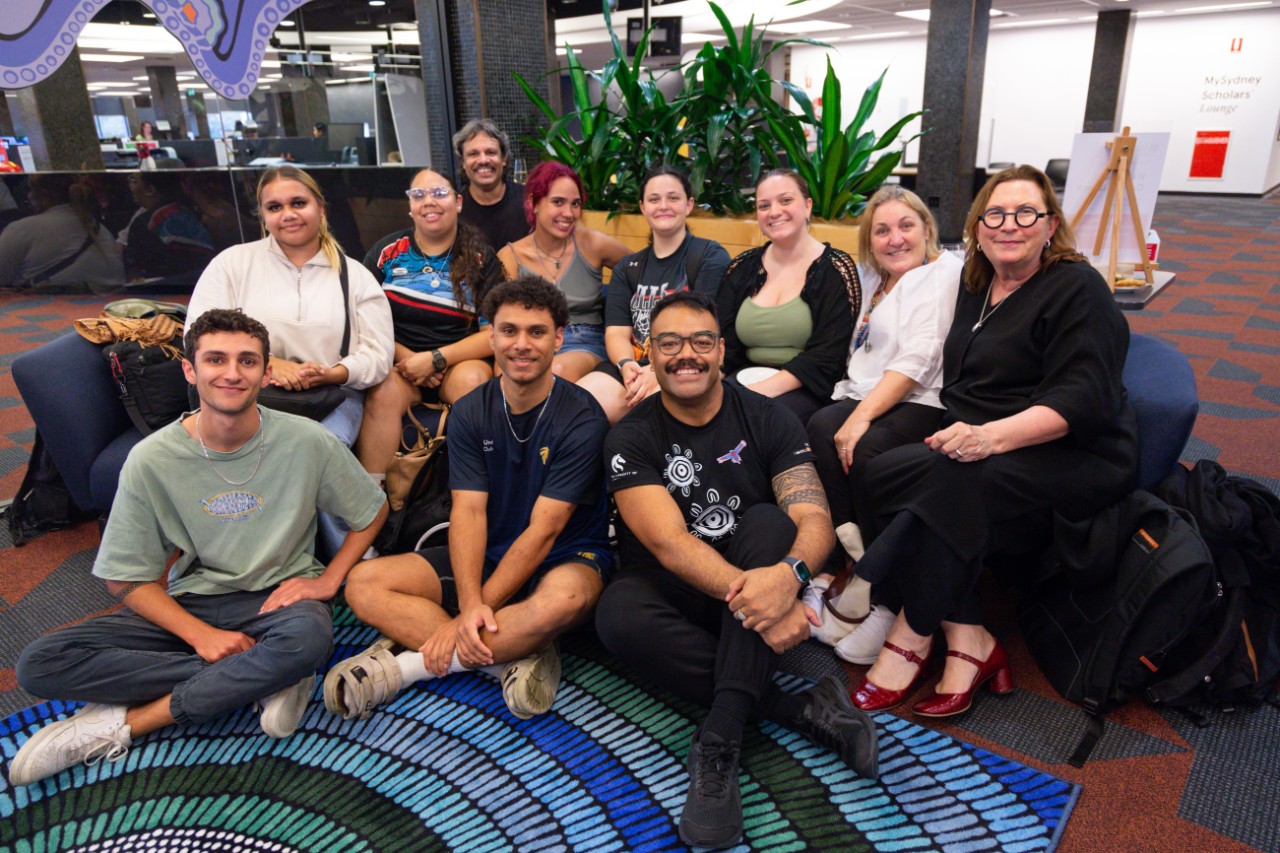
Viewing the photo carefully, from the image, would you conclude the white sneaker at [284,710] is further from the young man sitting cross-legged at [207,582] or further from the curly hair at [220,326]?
the curly hair at [220,326]

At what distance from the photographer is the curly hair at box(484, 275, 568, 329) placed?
6.65ft

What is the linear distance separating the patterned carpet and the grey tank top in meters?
1.64

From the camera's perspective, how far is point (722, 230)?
355 cm

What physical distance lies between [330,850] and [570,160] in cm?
308

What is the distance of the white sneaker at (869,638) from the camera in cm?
210

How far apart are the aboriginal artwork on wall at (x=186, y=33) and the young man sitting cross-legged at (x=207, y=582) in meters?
2.22

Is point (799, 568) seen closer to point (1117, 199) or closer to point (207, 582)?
point (207, 582)

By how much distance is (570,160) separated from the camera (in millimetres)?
3826

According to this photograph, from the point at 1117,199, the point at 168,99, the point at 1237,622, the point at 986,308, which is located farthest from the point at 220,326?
the point at 1117,199

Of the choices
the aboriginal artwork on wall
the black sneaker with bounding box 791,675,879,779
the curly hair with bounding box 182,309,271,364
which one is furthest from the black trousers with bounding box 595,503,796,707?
the aboriginal artwork on wall

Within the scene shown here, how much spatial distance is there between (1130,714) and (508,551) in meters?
1.50

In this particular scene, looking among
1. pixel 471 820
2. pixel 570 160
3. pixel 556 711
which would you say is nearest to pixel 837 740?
pixel 556 711

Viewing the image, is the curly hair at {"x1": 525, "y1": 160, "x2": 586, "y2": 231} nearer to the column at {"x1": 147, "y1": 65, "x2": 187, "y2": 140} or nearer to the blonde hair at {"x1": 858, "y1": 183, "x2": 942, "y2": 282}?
the blonde hair at {"x1": 858, "y1": 183, "x2": 942, "y2": 282}

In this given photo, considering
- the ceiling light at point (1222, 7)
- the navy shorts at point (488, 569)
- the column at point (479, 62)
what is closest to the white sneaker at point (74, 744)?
the navy shorts at point (488, 569)
